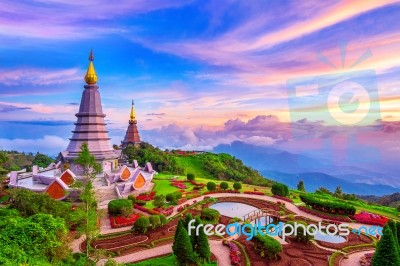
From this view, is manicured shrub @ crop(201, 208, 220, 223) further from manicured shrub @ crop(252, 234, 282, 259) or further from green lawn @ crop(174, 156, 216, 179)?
green lawn @ crop(174, 156, 216, 179)

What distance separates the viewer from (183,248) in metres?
16.7

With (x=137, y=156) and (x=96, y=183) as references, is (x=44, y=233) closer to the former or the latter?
(x=96, y=183)

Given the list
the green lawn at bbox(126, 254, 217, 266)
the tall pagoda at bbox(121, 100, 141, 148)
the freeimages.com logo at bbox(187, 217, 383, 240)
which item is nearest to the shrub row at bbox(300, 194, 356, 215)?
the freeimages.com logo at bbox(187, 217, 383, 240)

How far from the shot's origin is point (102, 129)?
38.8 metres

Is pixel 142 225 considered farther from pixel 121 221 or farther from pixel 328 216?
pixel 328 216

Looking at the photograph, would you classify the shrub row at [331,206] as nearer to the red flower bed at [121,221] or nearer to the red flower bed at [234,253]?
the red flower bed at [234,253]

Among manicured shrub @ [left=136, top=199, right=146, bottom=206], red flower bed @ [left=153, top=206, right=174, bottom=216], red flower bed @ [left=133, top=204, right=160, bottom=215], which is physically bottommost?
red flower bed @ [left=153, top=206, right=174, bottom=216]

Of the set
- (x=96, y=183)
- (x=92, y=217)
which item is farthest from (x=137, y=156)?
(x=92, y=217)

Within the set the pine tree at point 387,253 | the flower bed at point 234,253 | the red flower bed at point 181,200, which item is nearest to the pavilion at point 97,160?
the red flower bed at point 181,200

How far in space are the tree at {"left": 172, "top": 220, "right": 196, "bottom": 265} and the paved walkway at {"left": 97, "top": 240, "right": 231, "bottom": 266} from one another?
2.24 meters

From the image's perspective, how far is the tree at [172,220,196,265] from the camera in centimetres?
1673

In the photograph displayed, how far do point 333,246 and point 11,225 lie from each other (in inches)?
793

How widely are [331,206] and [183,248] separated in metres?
17.9

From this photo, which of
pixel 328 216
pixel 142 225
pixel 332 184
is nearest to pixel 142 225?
pixel 142 225
